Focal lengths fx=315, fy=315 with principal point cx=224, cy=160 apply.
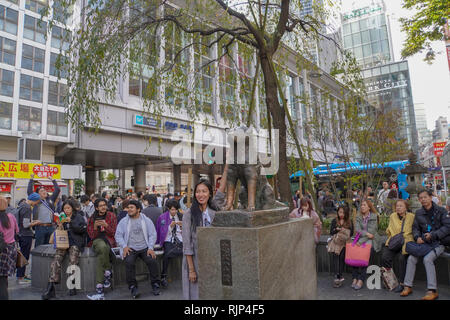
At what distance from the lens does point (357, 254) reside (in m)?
5.79

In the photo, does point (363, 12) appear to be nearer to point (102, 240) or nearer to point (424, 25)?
point (424, 25)

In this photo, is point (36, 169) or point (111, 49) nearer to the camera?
point (111, 49)

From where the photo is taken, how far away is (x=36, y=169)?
56.3ft

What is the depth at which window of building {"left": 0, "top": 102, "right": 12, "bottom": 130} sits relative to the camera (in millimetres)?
18359

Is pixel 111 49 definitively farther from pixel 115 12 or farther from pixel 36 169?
pixel 36 169

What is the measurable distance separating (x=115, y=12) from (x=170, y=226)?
517 centimetres

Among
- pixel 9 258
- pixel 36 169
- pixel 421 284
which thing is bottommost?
pixel 421 284

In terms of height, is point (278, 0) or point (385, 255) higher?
point (278, 0)

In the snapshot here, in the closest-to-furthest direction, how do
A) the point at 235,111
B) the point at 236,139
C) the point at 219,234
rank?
1. the point at 219,234
2. the point at 236,139
3. the point at 235,111

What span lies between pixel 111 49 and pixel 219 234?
18.5 feet

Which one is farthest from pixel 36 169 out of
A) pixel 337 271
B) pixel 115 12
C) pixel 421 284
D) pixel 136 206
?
pixel 421 284

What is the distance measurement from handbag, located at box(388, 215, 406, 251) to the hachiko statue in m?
2.90

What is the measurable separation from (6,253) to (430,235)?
6438 mm

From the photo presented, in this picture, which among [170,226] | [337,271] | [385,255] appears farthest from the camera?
[170,226]
